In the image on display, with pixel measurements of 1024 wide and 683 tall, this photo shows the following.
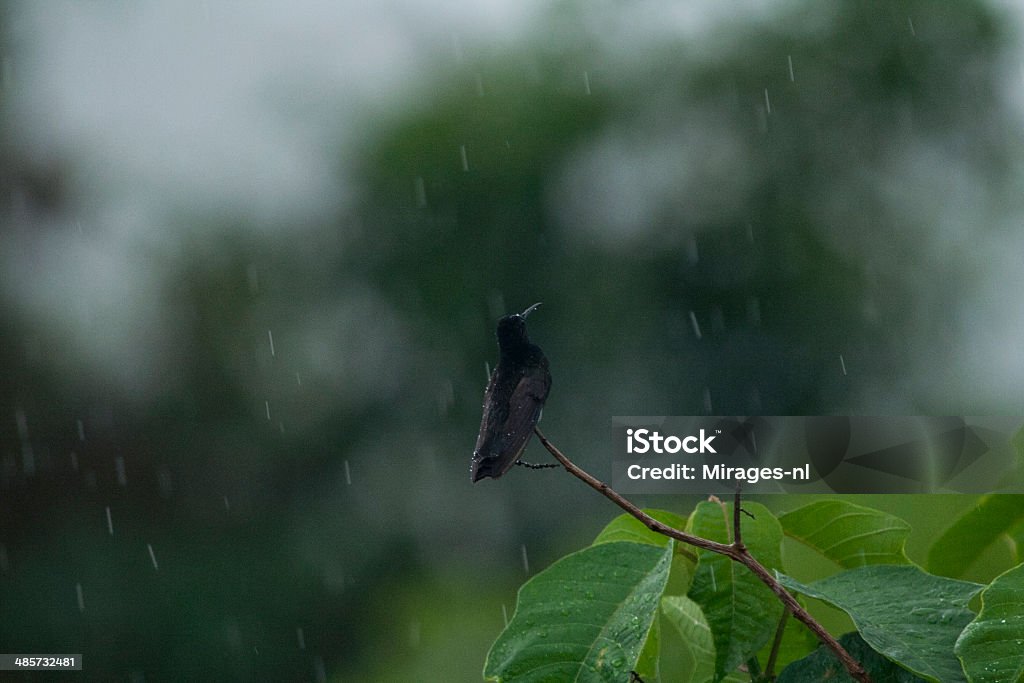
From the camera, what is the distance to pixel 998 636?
0.82 ft

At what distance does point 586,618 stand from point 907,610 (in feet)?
0.32

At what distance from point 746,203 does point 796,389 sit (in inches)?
31.9

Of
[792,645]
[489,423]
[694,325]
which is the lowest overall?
[694,325]

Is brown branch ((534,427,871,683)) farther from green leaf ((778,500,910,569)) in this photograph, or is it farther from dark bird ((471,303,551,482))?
green leaf ((778,500,910,569))

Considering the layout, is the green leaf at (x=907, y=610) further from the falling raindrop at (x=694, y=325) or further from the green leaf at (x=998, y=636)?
the falling raindrop at (x=694, y=325)

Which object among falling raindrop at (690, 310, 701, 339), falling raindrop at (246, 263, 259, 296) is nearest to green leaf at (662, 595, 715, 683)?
falling raindrop at (690, 310, 701, 339)

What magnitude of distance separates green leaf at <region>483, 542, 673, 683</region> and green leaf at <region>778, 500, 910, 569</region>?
0.34 feet

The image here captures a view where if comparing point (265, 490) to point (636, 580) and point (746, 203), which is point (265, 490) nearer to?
point (746, 203)

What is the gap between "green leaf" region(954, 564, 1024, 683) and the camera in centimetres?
25

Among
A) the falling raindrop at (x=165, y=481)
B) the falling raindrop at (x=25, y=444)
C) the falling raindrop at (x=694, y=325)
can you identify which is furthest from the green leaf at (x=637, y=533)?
the falling raindrop at (x=25, y=444)

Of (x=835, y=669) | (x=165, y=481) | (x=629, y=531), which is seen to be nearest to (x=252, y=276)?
(x=165, y=481)

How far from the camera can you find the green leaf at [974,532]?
398mm

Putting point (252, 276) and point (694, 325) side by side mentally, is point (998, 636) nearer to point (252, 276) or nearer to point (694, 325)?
point (694, 325)

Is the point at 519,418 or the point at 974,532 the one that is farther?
the point at 974,532
